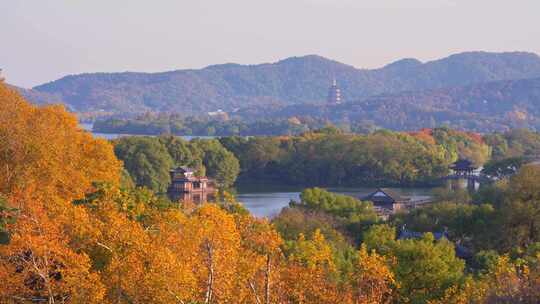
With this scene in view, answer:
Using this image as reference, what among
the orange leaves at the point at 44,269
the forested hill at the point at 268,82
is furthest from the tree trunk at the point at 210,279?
the forested hill at the point at 268,82

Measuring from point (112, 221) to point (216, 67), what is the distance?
181 m

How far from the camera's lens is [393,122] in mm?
107812

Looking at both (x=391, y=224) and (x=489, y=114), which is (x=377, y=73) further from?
(x=391, y=224)

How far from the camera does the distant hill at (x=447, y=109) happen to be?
4092 inches

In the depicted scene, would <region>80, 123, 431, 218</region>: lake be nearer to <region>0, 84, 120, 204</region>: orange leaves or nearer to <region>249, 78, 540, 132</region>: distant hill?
<region>0, 84, 120, 204</region>: orange leaves

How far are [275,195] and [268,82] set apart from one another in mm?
153867

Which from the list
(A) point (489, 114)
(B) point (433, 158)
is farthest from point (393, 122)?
(B) point (433, 158)

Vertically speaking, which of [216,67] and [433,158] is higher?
[216,67]

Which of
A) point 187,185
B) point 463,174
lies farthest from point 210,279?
point 463,174

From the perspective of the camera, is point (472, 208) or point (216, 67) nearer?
point (472, 208)

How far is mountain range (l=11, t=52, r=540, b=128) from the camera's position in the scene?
407 feet

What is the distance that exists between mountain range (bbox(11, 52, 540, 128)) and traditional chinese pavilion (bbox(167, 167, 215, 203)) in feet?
277

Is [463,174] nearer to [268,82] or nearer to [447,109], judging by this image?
[447,109]

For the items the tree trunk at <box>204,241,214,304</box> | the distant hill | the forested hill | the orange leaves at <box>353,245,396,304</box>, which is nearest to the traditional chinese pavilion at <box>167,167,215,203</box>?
the orange leaves at <box>353,245,396,304</box>
